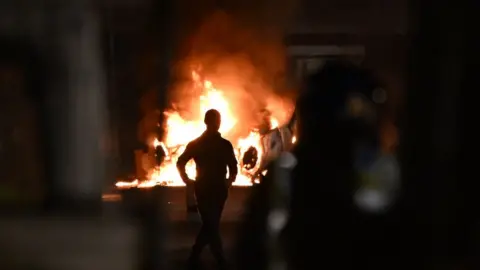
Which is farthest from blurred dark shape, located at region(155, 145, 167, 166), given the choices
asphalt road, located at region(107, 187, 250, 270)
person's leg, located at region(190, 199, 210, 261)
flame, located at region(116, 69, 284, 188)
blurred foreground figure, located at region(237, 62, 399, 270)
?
blurred foreground figure, located at region(237, 62, 399, 270)

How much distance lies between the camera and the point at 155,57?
278cm

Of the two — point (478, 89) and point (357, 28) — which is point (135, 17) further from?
point (478, 89)

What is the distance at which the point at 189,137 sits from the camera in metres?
2.83

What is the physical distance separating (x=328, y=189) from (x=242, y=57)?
2.10 ft

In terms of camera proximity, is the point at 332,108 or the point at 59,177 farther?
the point at 59,177

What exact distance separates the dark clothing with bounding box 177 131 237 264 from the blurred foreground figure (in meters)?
0.16

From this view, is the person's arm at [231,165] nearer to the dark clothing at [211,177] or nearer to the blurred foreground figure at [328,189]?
the dark clothing at [211,177]

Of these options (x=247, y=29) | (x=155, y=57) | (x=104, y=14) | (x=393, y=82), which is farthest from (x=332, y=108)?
(x=104, y=14)

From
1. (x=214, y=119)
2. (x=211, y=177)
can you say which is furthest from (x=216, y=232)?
(x=214, y=119)

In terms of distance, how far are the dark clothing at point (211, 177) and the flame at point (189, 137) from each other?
0.03m

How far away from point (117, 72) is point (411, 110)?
1143 millimetres

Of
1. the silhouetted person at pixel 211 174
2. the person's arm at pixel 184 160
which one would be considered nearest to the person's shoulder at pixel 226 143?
the silhouetted person at pixel 211 174

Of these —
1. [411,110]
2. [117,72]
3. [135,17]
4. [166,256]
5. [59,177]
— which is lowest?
[166,256]

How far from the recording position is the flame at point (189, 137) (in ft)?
9.20
